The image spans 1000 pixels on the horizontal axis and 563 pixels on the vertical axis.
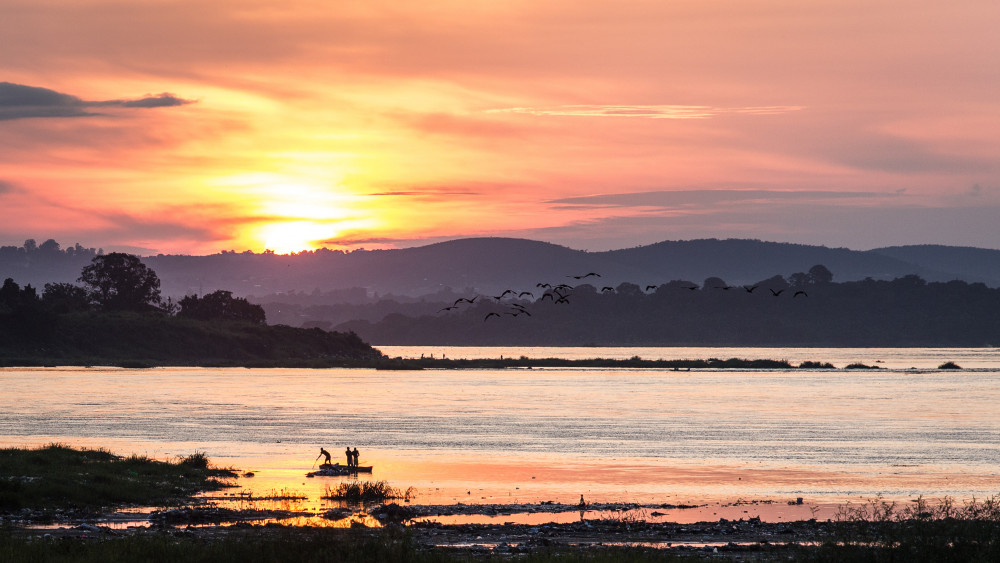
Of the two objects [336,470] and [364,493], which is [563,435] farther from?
[364,493]

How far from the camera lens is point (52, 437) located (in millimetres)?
67312

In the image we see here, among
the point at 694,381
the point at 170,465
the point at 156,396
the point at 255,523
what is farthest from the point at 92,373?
the point at 255,523

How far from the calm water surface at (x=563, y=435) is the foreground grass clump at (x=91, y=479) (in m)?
3.10

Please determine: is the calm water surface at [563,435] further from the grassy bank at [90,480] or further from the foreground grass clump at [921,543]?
the foreground grass clump at [921,543]

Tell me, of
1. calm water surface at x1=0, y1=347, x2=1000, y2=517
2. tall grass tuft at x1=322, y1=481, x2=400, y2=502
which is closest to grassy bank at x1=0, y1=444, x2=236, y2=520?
calm water surface at x1=0, y1=347, x2=1000, y2=517

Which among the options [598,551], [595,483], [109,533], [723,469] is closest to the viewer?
[598,551]

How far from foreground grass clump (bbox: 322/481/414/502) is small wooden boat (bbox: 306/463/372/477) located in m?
6.03

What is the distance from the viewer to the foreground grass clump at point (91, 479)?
3891cm

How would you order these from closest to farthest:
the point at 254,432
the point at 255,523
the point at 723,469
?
1. the point at 255,523
2. the point at 723,469
3. the point at 254,432

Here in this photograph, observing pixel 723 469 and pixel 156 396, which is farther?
pixel 156 396

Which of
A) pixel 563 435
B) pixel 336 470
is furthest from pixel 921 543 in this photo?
pixel 563 435

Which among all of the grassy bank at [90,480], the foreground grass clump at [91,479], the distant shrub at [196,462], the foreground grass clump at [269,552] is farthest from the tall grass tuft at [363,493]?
the foreground grass clump at [269,552]

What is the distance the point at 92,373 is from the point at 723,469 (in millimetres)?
153842

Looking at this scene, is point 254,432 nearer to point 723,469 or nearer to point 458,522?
point 723,469
